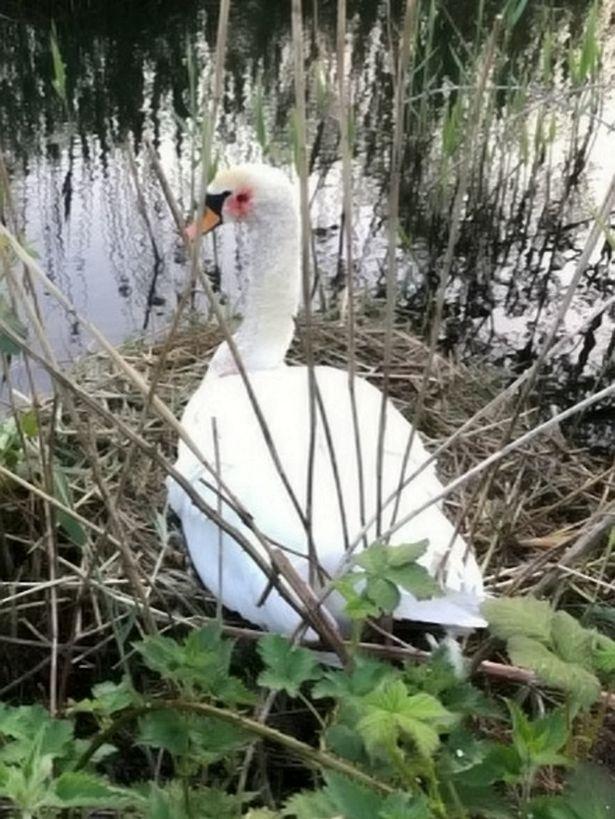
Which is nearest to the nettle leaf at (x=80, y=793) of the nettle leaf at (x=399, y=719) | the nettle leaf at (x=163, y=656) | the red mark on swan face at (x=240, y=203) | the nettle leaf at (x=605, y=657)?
the nettle leaf at (x=163, y=656)

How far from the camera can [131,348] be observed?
3180mm

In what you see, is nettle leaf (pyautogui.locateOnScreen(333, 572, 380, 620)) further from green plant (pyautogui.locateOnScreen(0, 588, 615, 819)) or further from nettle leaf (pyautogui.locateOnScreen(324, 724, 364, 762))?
nettle leaf (pyautogui.locateOnScreen(324, 724, 364, 762))

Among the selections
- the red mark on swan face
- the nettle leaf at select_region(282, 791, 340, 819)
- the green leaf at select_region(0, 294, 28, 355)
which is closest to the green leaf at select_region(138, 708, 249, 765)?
the nettle leaf at select_region(282, 791, 340, 819)

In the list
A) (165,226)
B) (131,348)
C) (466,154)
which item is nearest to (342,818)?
(466,154)

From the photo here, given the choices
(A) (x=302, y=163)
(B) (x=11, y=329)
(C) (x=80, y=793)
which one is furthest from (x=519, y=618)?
(B) (x=11, y=329)

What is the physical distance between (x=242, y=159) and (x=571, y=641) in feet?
13.8

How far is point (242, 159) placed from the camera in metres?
5.00

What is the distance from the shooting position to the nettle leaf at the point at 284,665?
3.66 feet

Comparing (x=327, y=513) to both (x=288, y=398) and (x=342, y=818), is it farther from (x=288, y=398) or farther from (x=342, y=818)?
(x=342, y=818)

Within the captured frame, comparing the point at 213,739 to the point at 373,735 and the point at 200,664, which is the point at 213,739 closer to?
the point at 200,664

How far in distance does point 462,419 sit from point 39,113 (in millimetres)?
3880

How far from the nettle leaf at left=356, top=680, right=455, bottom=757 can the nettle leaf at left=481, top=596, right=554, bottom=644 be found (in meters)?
0.10

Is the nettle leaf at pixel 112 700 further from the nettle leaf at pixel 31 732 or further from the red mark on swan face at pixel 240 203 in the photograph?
the red mark on swan face at pixel 240 203

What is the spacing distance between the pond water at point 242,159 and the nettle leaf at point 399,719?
1.95 metres
